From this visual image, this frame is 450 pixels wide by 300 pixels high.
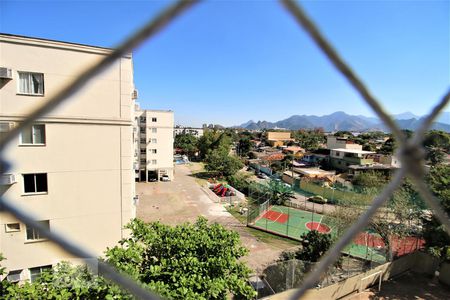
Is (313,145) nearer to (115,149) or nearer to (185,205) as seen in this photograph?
(185,205)

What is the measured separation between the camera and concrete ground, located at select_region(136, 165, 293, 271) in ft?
36.3

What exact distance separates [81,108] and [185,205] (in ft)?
41.3

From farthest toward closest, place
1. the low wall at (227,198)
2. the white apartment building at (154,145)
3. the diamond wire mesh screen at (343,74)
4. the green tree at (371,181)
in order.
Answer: the white apartment building at (154,145) → the low wall at (227,198) → the green tree at (371,181) → the diamond wire mesh screen at (343,74)

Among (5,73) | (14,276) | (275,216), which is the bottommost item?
(275,216)

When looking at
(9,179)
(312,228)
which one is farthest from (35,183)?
(312,228)

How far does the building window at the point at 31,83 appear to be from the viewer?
580 centimetres

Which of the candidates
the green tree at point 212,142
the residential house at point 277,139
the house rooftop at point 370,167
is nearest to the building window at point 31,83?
the house rooftop at point 370,167

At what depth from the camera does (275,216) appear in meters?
16.0

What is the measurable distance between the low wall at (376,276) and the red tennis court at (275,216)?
6.64m

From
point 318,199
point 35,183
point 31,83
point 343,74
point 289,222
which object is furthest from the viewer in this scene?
point 318,199

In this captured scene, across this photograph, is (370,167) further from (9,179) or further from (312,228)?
(9,179)

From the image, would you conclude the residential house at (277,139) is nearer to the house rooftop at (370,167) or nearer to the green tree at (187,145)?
the green tree at (187,145)

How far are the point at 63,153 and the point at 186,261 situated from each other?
401 centimetres

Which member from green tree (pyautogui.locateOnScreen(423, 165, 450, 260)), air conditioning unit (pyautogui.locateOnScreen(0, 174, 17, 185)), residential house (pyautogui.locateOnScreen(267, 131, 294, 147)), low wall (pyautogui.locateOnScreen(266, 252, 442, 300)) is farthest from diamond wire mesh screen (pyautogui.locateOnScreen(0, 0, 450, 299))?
residential house (pyautogui.locateOnScreen(267, 131, 294, 147))
